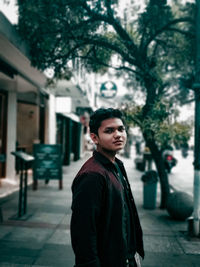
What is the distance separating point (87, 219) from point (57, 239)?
11.5ft

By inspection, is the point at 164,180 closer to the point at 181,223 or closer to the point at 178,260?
the point at 181,223

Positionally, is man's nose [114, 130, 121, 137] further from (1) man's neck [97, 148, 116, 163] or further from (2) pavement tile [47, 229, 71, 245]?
(2) pavement tile [47, 229, 71, 245]

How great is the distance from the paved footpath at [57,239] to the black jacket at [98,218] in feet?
7.74

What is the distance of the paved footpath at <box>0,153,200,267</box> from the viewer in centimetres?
407

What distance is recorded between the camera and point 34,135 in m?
13.3

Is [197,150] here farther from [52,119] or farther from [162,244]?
[52,119]

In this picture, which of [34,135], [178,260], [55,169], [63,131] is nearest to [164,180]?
[178,260]

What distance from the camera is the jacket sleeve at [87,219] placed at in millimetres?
1667

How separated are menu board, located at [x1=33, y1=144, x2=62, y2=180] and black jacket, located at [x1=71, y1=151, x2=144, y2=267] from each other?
24.8 feet

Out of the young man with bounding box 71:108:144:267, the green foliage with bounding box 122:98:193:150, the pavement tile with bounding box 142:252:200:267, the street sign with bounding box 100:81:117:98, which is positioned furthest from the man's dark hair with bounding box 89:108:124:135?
the street sign with bounding box 100:81:117:98

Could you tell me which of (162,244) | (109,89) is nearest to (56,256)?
(162,244)

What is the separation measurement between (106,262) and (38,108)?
1205 cm

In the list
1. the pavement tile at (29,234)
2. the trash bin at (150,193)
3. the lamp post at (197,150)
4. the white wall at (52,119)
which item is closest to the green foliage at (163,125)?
the lamp post at (197,150)

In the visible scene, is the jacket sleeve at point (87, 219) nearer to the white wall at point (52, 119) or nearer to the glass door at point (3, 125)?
the glass door at point (3, 125)
